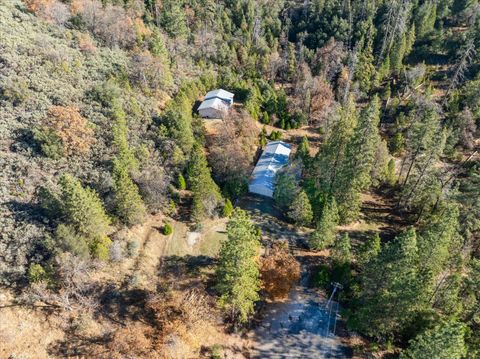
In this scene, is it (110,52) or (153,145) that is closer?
(153,145)

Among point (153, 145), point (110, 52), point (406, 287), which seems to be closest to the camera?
point (406, 287)

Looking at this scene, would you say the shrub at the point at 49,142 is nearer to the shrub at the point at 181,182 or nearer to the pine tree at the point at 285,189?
the shrub at the point at 181,182

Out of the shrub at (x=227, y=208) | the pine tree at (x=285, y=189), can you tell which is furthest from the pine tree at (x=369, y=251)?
the shrub at (x=227, y=208)

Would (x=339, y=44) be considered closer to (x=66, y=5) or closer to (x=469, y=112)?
(x=469, y=112)

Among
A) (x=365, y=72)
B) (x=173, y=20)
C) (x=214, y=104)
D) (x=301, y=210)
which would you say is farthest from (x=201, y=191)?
(x=365, y=72)

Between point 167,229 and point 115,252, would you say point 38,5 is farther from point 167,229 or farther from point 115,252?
point 115,252

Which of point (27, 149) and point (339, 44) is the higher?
point (339, 44)

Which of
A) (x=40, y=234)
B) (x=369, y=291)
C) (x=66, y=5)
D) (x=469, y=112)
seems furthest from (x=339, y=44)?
(x=40, y=234)
